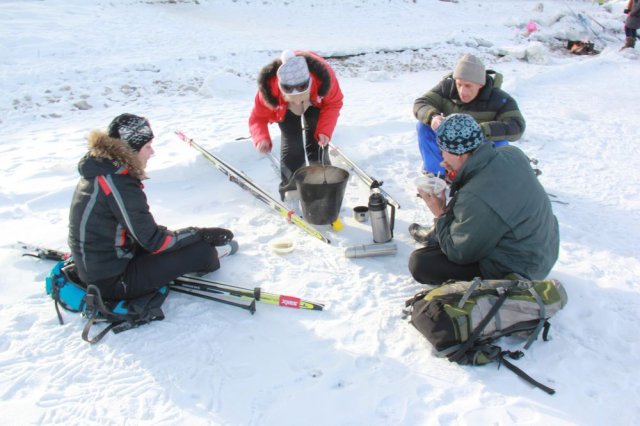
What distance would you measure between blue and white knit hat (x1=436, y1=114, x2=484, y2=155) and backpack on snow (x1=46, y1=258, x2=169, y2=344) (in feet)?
7.82

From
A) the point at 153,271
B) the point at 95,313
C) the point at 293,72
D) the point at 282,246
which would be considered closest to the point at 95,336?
the point at 95,313

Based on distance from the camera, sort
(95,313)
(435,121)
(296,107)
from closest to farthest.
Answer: (95,313) < (435,121) < (296,107)

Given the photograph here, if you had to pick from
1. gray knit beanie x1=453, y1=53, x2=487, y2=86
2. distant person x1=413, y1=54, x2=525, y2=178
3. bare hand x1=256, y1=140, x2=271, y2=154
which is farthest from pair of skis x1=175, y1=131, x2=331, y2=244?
gray knit beanie x1=453, y1=53, x2=487, y2=86

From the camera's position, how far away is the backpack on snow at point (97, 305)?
3.25 metres

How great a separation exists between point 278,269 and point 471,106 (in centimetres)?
269

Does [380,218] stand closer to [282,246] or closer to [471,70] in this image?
[282,246]

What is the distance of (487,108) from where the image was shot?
15.9 ft

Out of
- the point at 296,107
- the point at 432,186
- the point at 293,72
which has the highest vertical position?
the point at 293,72

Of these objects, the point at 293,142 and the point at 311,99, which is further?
the point at 293,142

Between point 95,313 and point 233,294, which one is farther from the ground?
point 95,313

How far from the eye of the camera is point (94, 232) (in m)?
3.20

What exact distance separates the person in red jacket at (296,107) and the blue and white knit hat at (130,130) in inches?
62.4

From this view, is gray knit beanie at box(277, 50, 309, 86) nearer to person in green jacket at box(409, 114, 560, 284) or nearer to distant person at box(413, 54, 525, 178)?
distant person at box(413, 54, 525, 178)

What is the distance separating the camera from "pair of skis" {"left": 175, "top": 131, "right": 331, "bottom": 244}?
14.8ft
